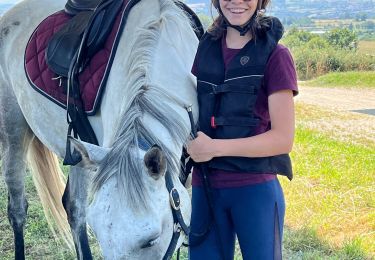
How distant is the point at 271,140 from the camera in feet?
5.05

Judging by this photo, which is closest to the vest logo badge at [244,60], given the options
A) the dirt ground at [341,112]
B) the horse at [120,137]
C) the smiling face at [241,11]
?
the smiling face at [241,11]

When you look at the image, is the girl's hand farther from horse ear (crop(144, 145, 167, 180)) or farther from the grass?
the grass

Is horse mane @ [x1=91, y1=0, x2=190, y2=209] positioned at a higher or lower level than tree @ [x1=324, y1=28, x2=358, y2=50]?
higher

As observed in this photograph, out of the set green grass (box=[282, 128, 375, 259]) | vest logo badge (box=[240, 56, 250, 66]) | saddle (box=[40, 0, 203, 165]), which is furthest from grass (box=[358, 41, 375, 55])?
vest logo badge (box=[240, 56, 250, 66])

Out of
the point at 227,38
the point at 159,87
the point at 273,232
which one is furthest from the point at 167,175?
the point at 227,38

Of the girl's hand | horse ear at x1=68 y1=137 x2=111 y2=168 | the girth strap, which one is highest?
horse ear at x1=68 y1=137 x2=111 y2=168

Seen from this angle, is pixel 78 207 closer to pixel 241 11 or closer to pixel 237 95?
pixel 237 95

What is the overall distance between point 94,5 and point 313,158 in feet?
10.7

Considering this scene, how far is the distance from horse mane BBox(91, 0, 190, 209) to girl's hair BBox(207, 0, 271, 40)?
0.76ft

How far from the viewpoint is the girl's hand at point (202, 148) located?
158 centimetres

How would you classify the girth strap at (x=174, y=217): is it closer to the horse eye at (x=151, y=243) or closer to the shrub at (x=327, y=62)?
the horse eye at (x=151, y=243)

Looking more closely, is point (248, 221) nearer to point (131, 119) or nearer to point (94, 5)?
point (131, 119)

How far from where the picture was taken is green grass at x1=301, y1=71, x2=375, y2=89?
11719 mm

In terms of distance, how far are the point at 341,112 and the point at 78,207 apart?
6404 millimetres
